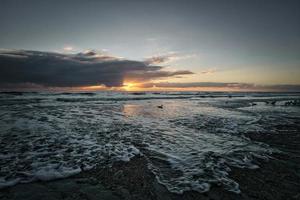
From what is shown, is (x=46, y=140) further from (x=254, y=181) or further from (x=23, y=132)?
(x=254, y=181)

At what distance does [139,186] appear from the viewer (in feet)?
14.1

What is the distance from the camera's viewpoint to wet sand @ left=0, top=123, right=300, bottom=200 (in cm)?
389

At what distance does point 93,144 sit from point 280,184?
20.4 ft

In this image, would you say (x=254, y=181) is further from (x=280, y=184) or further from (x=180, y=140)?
(x=180, y=140)

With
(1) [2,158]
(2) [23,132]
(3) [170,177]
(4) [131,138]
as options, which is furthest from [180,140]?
(2) [23,132]

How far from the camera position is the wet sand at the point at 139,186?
3887 millimetres

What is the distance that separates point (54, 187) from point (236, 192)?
4.05 m

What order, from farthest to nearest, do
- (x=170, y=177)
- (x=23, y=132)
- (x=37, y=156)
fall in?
(x=23, y=132) → (x=37, y=156) → (x=170, y=177)

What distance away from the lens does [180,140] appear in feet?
27.1

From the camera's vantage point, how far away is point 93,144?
24.9 ft

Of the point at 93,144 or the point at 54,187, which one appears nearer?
the point at 54,187

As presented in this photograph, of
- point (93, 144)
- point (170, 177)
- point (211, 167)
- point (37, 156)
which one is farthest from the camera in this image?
point (93, 144)

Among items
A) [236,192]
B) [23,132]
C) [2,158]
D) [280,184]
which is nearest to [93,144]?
[2,158]

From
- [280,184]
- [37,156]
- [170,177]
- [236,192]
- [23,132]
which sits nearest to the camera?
[236,192]
